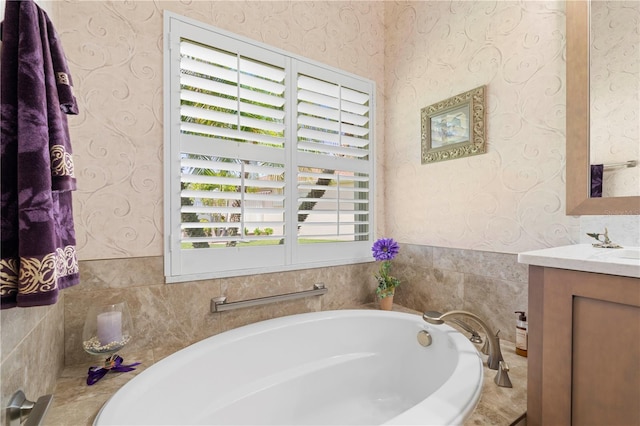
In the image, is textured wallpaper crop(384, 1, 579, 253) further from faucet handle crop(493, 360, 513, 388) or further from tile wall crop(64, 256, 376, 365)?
tile wall crop(64, 256, 376, 365)

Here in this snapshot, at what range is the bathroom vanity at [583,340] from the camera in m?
0.73

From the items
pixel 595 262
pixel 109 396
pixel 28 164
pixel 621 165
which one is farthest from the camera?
pixel 621 165

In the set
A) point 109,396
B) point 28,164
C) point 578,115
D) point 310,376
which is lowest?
point 310,376

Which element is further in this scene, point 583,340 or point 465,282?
point 465,282

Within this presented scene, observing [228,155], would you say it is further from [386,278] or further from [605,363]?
[605,363]

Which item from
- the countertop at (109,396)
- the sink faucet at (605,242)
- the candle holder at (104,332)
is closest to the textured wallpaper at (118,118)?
the candle holder at (104,332)

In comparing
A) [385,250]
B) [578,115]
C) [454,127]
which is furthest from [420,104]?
[385,250]

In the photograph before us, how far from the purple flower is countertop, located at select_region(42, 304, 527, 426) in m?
0.82

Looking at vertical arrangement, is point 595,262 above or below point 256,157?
below

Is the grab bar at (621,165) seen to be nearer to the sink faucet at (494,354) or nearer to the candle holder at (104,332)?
the sink faucet at (494,354)

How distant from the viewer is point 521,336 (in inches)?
53.8

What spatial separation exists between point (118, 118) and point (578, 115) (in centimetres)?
202

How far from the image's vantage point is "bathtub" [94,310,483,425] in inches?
42.1

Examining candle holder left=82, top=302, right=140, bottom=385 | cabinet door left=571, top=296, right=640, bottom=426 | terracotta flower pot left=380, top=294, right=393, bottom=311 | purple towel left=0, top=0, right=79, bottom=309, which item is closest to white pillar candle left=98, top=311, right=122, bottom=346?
candle holder left=82, top=302, right=140, bottom=385
